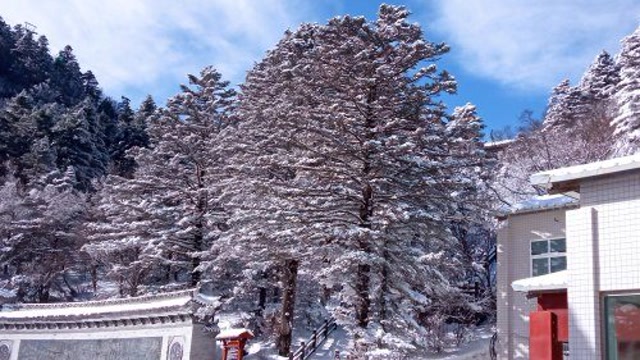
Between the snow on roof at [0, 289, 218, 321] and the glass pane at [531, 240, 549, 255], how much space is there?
36.8 feet

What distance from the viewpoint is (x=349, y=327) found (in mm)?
20328

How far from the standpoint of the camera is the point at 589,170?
1027 cm

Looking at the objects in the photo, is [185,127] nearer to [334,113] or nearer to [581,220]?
[334,113]

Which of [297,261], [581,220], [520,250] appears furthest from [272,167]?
[581,220]

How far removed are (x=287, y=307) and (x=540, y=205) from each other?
9.83 meters

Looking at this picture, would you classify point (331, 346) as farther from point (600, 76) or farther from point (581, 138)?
point (600, 76)

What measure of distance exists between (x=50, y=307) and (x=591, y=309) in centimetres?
2485

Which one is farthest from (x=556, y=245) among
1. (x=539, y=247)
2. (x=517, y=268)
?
(x=517, y=268)

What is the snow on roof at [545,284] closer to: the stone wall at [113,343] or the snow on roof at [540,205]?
the snow on roof at [540,205]

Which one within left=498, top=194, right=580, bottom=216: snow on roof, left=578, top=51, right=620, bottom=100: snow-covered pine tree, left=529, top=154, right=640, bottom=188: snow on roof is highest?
left=578, top=51, right=620, bottom=100: snow-covered pine tree

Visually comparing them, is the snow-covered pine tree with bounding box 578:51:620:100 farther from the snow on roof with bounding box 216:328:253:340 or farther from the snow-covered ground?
the snow on roof with bounding box 216:328:253:340

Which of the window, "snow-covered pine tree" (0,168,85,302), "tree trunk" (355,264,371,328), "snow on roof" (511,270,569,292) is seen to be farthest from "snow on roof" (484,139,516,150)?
"snow on roof" (511,270,569,292)

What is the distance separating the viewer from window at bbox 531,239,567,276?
69.9 ft

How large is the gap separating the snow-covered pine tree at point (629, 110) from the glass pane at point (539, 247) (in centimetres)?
1096
